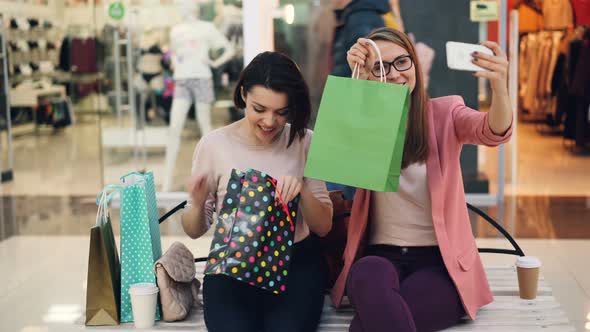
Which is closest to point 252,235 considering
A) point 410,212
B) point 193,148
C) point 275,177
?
point 275,177

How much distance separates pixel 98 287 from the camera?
286cm

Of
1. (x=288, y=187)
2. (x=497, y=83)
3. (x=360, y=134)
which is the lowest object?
(x=288, y=187)

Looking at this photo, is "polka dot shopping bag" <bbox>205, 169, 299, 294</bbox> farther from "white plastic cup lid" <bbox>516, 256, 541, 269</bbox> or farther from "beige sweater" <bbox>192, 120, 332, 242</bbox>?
"white plastic cup lid" <bbox>516, 256, 541, 269</bbox>

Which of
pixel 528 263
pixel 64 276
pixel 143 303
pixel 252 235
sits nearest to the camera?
pixel 252 235

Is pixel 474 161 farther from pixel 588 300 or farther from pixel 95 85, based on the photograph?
pixel 95 85

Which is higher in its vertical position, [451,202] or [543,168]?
[451,202]

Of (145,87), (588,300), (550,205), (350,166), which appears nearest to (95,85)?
(145,87)

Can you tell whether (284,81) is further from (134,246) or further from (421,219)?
(134,246)

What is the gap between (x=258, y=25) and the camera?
6703mm

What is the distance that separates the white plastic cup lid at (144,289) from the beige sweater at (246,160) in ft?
1.06

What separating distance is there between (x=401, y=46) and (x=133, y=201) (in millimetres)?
1045

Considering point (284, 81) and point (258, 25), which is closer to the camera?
point (284, 81)

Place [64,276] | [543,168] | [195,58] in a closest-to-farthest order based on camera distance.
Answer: [64,276] < [195,58] < [543,168]

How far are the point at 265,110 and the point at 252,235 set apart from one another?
436 mm
